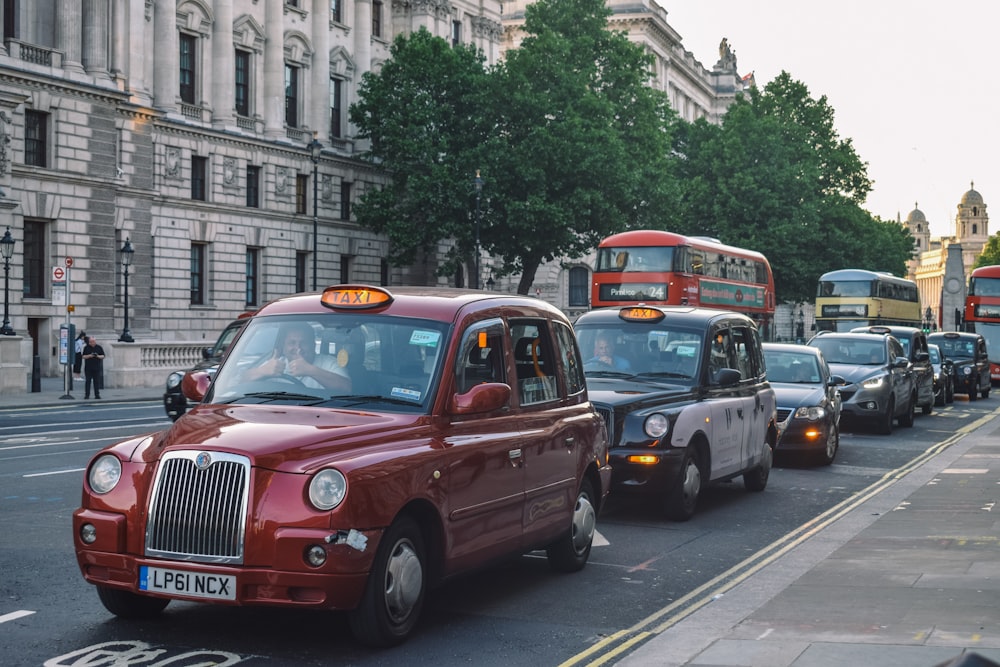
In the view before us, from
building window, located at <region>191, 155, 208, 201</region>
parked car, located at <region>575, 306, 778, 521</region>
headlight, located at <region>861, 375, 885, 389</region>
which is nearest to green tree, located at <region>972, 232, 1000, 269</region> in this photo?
building window, located at <region>191, 155, 208, 201</region>

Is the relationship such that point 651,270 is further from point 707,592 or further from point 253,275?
point 707,592

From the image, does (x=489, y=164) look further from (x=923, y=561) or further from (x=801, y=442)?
(x=923, y=561)

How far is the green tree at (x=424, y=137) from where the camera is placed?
5159cm

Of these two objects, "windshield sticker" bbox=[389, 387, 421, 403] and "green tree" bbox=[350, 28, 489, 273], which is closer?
"windshield sticker" bbox=[389, 387, 421, 403]

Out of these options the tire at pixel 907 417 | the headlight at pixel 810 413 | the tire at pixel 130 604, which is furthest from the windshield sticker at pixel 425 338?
the tire at pixel 907 417

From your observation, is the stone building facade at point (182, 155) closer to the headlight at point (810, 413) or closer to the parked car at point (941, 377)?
the parked car at point (941, 377)

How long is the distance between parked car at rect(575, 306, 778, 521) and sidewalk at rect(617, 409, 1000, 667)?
1.36 meters

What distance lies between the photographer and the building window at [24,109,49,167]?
41.2m

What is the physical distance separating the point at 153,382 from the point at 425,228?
54.6 feet

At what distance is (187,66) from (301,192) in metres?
Answer: 7.77

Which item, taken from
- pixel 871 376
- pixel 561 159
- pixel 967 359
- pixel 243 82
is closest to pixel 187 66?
pixel 243 82

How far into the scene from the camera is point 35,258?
42.6 m

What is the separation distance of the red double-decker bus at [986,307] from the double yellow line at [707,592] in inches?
1593

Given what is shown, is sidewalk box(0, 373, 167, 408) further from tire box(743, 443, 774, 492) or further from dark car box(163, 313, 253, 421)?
tire box(743, 443, 774, 492)
